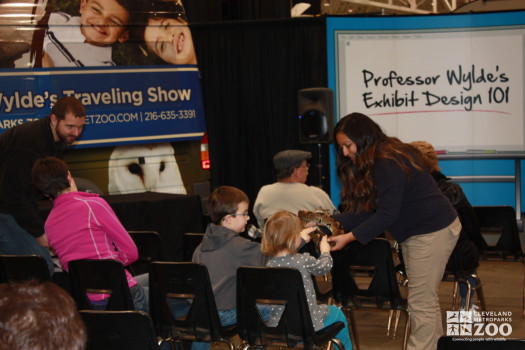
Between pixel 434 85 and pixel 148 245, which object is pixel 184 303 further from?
pixel 434 85

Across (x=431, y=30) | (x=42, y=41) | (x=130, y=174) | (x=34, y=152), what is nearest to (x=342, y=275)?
(x=34, y=152)

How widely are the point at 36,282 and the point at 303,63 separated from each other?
25.8ft

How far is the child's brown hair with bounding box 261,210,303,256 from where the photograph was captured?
11.9ft

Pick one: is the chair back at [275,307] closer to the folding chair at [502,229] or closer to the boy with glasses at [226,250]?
the boy with glasses at [226,250]

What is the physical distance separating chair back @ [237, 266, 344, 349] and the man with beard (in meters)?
1.47

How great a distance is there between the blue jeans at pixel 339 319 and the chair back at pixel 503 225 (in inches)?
71.9

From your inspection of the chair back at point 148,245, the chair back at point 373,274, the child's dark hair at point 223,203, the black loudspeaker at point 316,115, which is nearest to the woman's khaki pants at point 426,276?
the chair back at point 373,274

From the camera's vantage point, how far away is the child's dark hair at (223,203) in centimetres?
Result: 376

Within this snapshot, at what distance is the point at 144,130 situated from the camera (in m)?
6.54

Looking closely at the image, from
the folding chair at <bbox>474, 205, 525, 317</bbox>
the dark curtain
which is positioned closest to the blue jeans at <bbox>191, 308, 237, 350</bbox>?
the folding chair at <bbox>474, 205, 525, 317</bbox>

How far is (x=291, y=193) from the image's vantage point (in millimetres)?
5164

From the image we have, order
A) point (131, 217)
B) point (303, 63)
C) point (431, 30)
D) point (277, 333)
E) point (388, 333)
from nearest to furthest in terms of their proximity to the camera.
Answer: point (277, 333) → point (388, 333) → point (131, 217) → point (431, 30) → point (303, 63)

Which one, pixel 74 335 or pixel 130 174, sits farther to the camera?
pixel 130 174

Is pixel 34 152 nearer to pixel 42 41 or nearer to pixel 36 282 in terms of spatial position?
pixel 42 41
